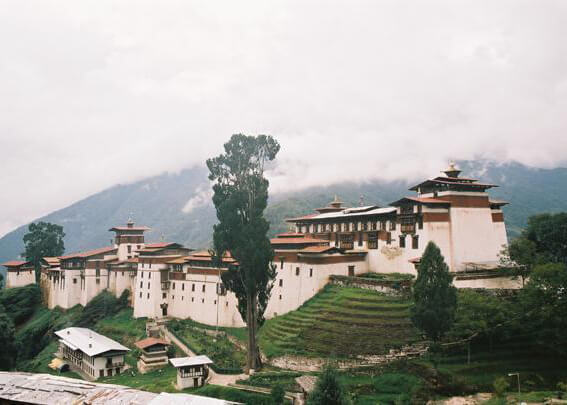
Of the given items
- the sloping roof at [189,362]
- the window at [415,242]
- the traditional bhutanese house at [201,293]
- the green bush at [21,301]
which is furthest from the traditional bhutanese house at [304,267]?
the green bush at [21,301]

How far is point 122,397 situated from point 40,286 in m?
69.6

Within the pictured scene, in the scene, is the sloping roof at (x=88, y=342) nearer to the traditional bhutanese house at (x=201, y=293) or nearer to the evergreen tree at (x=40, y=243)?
the traditional bhutanese house at (x=201, y=293)

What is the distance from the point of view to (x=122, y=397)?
15.0 meters

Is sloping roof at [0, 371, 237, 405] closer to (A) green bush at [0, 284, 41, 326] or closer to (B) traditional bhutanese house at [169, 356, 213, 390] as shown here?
(B) traditional bhutanese house at [169, 356, 213, 390]

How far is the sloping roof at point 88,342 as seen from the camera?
4512cm

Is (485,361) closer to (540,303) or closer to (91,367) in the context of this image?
(540,303)

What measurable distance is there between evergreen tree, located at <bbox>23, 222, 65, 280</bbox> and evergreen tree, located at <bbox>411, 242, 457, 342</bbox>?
70328 mm

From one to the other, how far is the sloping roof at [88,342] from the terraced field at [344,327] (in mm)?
16439

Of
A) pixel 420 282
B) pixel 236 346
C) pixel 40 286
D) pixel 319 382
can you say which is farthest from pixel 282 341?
pixel 40 286

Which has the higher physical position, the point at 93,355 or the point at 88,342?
the point at 88,342

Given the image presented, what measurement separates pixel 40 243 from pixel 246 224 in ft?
191

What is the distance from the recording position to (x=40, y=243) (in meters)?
78.8

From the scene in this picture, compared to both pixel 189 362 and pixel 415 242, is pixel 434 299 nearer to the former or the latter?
pixel 415 242

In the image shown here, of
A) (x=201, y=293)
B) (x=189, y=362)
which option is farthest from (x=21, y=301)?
(x=189, y=362)
